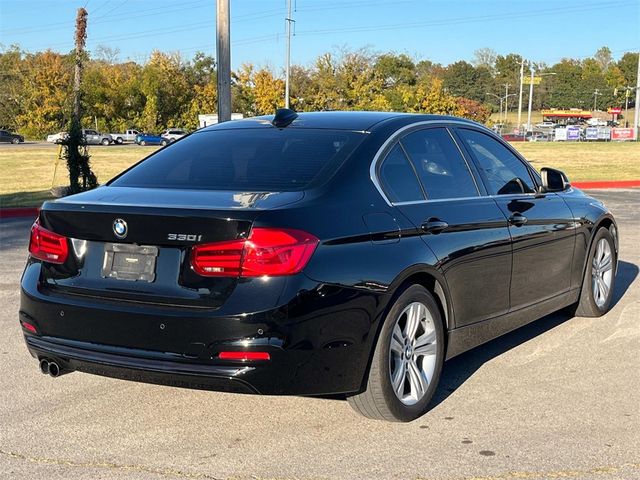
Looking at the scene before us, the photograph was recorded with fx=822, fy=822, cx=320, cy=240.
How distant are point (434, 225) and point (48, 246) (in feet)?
6.80

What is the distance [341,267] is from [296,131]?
1369 millimetres

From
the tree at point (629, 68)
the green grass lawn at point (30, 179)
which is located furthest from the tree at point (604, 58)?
the green grass lawn at point (30, 179)

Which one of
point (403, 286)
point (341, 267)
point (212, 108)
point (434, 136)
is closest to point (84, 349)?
point (341, 267)

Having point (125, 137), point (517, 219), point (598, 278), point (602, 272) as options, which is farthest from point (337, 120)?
point (125, 137)

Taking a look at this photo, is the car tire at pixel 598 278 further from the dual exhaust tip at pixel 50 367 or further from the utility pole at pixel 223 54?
the utility pole at pixel 223 54

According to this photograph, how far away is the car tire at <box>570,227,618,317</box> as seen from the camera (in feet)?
21.7

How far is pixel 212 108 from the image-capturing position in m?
91.8

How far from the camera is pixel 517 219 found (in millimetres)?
5426

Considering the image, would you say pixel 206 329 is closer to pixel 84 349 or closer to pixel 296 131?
pixel 84 349

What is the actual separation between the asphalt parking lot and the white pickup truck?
76133 millimetres

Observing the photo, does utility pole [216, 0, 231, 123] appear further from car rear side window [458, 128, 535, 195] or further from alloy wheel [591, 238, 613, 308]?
car rear side window [458, 128, 535, 195]

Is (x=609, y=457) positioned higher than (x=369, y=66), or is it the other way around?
(x=369, y=66)

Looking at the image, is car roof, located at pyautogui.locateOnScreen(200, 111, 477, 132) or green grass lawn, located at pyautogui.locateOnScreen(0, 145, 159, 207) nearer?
car roof, located at pyautogui.locateOnScreen(200, 111, 477, 132)

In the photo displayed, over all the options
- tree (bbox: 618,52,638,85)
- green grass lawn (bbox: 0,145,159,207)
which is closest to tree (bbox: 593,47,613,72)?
tree (bbox: 618,52,638,85)
